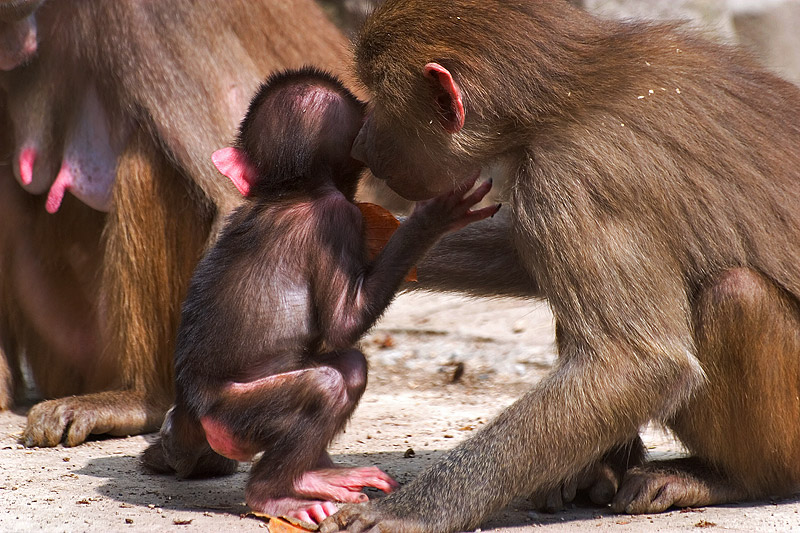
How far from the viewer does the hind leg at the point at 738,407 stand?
11.4 feet

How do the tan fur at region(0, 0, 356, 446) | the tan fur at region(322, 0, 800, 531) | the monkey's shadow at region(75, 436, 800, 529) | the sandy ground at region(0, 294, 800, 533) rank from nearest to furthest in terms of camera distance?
the tan fur at region(322, 0, 800, 531)
the sandy ground at region(0, 294, 800, 533)
the monkey's shadow at region(75, 436, 800, 529)
the tan fur at region(0, 0, 356, 446)

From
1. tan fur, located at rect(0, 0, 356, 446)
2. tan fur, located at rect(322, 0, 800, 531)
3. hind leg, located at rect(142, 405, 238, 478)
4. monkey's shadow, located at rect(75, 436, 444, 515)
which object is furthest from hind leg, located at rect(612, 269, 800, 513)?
tan fur, located at rect(0, 0, 356, 446)

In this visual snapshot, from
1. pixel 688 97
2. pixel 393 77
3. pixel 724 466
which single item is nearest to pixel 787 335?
pixel 724 466

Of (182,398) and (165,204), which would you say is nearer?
(182,398)

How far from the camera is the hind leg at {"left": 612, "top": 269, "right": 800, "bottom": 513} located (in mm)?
3465

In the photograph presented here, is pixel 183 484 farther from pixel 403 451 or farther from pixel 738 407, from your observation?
pixel 738 407

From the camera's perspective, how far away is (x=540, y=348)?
6316 mm

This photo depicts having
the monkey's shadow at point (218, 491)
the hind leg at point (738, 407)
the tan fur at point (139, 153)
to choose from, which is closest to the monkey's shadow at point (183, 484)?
the monkey's shadow at point (218, 491)

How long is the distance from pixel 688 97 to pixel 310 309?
1.38 metres

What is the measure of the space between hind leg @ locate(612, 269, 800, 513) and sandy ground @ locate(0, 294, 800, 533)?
7cm

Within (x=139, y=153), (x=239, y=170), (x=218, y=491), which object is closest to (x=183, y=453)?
(x=218, y=491)

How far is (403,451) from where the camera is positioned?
4488 millimetres

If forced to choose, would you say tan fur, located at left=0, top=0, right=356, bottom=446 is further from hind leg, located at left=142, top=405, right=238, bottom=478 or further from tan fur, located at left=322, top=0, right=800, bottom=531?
tan fur, located at left=322, top=0, right=800, bottom=531

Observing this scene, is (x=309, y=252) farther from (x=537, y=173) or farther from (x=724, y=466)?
(x=724, y=466)
